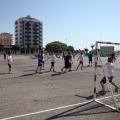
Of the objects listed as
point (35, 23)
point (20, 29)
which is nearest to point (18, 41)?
point (20, 29)

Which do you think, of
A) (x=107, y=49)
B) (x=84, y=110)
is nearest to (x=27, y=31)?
(x=107, y=49)

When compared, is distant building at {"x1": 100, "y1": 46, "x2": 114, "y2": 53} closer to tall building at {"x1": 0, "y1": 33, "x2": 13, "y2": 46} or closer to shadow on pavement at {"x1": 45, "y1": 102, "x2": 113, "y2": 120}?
shadow on pavement at {"x1": 45, "y1": 102, "x2": 113, "y2": 120}

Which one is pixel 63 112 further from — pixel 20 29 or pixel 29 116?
pixel 20 29

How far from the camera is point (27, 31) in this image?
145m

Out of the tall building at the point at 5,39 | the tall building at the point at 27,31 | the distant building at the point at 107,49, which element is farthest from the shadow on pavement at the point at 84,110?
the tall building at the point at 5,39

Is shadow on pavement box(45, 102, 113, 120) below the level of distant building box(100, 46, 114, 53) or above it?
below

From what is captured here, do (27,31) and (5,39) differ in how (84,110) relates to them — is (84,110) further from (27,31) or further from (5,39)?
(5,39)

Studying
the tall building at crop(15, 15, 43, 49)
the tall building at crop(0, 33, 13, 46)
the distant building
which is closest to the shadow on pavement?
the distant building

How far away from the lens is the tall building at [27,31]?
469ft

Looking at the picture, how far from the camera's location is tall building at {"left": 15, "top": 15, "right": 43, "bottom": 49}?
14288 cm

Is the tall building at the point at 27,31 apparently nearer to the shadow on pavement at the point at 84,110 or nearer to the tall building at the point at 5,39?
the tall building at the point at 5,39

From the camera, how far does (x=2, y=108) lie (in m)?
6.50

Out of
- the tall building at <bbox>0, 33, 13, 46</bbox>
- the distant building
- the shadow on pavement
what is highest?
the tall building at <bbox>0, 33, 13, 46</bbox>

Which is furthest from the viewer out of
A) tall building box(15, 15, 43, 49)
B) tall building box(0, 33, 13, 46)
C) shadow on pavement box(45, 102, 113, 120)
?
tall building box(0, 33, 13, 46)
